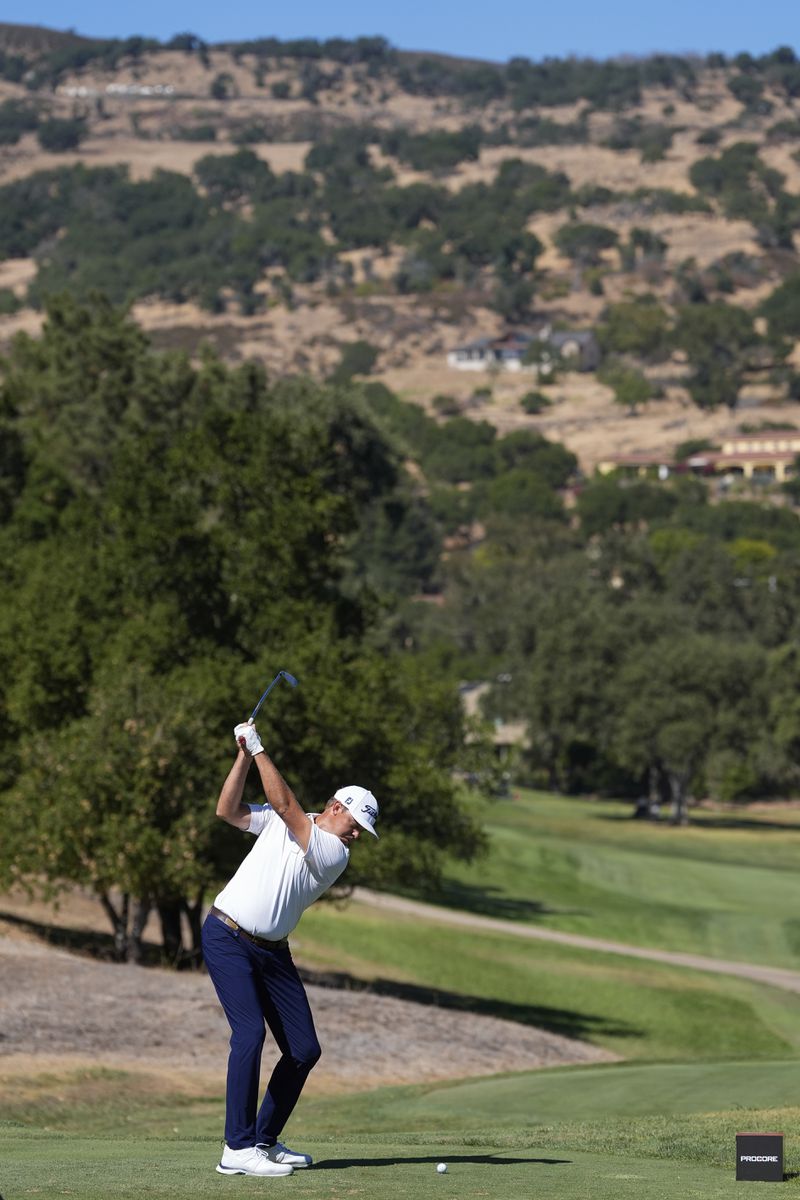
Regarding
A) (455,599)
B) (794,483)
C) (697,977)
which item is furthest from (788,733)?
(794,483)

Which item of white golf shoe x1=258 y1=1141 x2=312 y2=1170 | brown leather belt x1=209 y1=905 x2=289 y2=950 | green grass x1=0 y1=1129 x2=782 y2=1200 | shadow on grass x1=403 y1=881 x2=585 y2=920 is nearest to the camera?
green grass x1=0 y1=1129 x2=782 y2=1200

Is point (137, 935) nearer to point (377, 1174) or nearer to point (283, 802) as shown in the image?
point (377, 1174)

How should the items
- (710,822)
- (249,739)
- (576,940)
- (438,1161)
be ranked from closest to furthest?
(249,739) < (438,1161) < (576,940) < (710,822)

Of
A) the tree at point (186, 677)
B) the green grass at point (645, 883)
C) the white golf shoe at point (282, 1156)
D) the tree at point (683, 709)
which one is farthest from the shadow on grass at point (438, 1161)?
the tree at point (683, 709)

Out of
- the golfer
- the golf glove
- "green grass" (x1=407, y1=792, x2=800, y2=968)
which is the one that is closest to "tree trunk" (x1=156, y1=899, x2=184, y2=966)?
"green grass" (x1=407, y1=792, x2=800, y2=968)

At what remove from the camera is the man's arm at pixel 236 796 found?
1123 centimetres

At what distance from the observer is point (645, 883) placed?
61.2 m

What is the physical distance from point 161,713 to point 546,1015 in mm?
10521

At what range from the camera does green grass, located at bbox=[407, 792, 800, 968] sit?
51750 millimetres

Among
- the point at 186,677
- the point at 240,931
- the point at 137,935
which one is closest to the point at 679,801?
the point at 186,677

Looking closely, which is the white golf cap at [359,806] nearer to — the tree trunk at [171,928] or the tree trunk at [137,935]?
the tree trunk at [137,935]

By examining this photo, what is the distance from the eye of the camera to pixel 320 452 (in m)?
38.3

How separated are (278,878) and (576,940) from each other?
3872cm

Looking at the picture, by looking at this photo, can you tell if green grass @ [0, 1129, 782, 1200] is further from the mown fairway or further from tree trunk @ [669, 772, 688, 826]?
tree trunk @ [669, 772, 688, 826]
